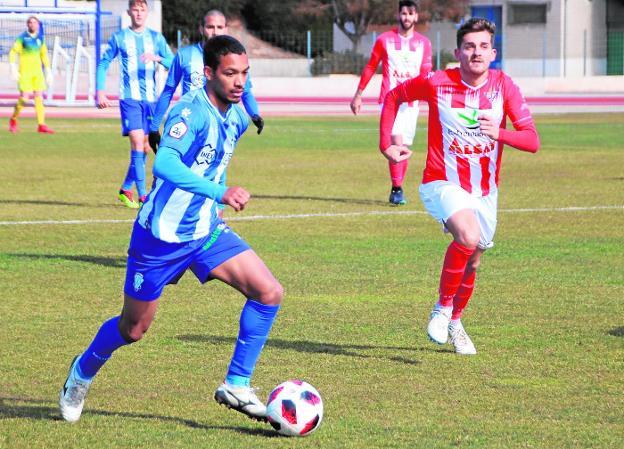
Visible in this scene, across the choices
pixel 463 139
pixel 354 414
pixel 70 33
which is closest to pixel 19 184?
pixel 463 139

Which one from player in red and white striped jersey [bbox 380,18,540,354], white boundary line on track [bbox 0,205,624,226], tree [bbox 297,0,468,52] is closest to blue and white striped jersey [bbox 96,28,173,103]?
white boundary line on track [bbox 0,205,624,226]

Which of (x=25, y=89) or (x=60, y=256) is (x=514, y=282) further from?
(x=25, y=89)

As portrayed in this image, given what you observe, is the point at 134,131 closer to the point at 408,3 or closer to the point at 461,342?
the point at 408,3

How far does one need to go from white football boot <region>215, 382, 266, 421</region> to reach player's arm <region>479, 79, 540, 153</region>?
2.08m

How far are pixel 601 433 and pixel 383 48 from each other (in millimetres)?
10113

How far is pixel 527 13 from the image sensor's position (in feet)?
200

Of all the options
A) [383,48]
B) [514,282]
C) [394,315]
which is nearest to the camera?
[394,315]

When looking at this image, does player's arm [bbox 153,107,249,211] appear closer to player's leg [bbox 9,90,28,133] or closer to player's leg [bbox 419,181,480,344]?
player's leg [bbox 419,181,480,344]

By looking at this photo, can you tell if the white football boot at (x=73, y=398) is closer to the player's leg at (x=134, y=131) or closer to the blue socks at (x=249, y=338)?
the blue socks at (x=249, y=338)

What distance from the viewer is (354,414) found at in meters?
6.16

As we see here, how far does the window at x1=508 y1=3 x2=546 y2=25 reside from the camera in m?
60.2

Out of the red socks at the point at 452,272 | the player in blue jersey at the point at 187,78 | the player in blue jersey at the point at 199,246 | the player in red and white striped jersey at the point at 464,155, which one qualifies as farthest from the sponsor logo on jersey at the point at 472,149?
the player in blue jersey at the point at 187,78

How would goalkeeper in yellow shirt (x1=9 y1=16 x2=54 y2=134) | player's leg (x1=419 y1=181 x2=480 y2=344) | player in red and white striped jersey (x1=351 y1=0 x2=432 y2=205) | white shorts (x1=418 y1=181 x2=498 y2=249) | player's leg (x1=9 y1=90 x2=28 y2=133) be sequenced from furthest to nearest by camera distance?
goalkeeper in yellow shirt (x1=9 y1=16 x2=54 y2=134) < player's leg (x1=9 y1=90 x2=28 y2=133) < player in red and white striped jersey (x1=351 y1=0 x2=432 y2=205) < white shorts (x1=418 y1=181 x2=498 y2=249) < player's leg (x1=419 y1=181 x2=480 y2=344)

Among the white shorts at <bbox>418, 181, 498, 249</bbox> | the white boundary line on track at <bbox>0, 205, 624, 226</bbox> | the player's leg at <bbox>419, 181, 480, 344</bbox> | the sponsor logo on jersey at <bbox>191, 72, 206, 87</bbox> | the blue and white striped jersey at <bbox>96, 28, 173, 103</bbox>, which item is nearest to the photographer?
the player's leg at <bbox>419, 181, 480, 344</bbox>
